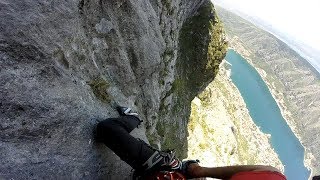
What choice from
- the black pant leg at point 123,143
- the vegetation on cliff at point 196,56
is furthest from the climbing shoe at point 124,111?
the vegetation on cliff at point 196,56

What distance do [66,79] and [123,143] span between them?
67.8 inches

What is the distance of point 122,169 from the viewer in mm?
9352

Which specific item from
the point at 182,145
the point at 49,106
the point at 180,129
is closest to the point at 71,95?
the point at 49,106

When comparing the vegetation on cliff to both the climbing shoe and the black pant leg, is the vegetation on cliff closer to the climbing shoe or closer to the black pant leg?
the climbing shoe

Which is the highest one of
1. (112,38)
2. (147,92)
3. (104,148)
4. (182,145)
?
(112,38)

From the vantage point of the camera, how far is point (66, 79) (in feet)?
26.3

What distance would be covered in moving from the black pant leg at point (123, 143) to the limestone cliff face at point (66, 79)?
0.96 feet

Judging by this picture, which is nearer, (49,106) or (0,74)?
(0,74)

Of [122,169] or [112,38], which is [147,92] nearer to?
[112,38]

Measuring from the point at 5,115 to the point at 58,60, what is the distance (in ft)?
5.81

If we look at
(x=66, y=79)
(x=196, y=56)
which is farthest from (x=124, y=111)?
(x=196, y=56)

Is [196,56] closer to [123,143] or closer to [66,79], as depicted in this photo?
[123,143]

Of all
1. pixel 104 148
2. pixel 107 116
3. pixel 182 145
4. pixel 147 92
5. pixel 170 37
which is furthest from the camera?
pixel 182 145

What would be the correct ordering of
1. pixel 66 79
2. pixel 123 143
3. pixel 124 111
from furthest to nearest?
pixel 124 111
pixel 123 143
pixel 66 79
